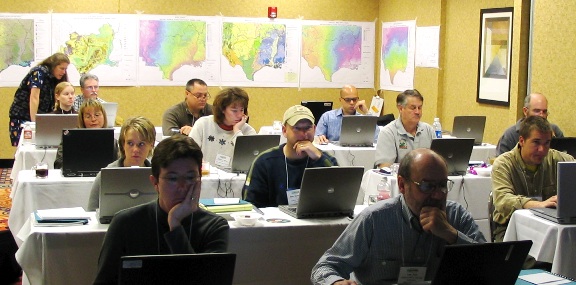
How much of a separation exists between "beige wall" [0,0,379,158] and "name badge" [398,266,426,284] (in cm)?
903

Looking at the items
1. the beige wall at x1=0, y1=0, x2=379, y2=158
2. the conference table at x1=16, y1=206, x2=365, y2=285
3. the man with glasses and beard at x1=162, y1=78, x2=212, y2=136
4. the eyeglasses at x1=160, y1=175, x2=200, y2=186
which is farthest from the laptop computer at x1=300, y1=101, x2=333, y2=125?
the eyeglasses at x1=160, y1=175, x2=200, y2=186

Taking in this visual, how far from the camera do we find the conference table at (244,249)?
4188 millimetres

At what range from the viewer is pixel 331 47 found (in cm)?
1266

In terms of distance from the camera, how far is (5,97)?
11.3 metres

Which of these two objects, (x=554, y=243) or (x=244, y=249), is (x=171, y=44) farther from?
(x=554, y=243)

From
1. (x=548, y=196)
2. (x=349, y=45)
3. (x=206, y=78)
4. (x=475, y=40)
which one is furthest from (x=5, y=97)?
(x=548, y=196)

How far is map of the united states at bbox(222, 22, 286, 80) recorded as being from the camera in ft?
39.8

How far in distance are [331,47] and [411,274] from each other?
32.0 ft

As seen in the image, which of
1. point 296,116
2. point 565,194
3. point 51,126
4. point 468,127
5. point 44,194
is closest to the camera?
point 565,194

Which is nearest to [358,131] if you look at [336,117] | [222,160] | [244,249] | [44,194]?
[336,117]

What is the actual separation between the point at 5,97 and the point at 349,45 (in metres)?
5.35

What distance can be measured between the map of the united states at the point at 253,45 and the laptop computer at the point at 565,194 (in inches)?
316

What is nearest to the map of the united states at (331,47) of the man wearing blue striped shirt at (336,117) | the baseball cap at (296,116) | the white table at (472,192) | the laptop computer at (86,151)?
the man wearing blue striped shirt at (336,117)

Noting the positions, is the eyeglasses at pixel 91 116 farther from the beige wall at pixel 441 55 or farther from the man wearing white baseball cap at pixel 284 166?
the beige wall at pixel 441 55
